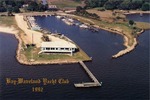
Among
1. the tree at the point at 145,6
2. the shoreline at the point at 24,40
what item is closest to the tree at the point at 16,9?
the shoreline at the point at 24,40

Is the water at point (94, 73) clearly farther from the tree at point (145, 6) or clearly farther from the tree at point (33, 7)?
the tree at point (145, 6)

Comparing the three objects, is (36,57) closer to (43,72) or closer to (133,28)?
(43,72)

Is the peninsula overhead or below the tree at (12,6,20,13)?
below

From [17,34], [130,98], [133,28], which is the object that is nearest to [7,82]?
[130,98]

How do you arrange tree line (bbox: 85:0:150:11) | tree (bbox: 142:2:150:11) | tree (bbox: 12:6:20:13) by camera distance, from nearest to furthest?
tree (bbox: 12:6:20:13), tree line (bbox: 85:0:150:11), tree (bbox: 142:2:150:11)

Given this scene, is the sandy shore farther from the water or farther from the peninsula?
the water

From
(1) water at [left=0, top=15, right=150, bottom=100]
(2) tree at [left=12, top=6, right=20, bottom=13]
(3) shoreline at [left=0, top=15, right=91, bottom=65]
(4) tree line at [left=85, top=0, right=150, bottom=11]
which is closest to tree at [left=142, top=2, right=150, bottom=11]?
(4) tree line at [left=85, top=0, right=150, bottom=11]

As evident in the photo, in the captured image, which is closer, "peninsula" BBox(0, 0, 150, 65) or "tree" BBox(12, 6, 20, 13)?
"peninsula" BBox(0, 0, 150, 65)
